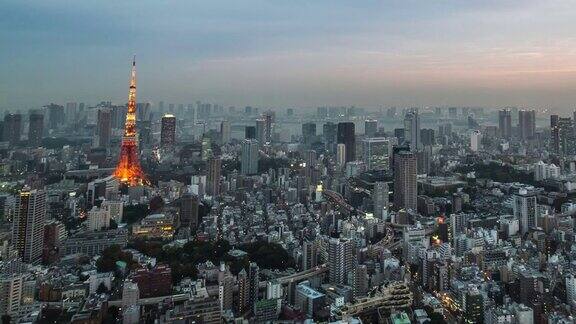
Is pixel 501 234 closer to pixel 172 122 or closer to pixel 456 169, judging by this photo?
pixel 456 169

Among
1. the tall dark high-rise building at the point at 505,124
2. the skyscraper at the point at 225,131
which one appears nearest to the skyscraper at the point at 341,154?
the skyscraper at the point at 225,131

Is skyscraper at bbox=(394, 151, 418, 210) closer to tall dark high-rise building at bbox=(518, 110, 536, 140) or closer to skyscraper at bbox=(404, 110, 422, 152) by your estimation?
skyscraper at bbox=(404, 110, 422, 152)

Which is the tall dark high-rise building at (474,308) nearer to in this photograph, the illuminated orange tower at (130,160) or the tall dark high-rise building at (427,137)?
the illuminated orange tower at (130,160)

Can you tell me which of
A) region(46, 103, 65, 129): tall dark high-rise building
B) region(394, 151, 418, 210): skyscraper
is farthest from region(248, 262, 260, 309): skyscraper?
region(46, 103, 65, 129): tall dark high-rise building

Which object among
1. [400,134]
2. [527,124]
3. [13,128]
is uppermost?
[527,124]

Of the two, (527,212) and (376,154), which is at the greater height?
(376,154)

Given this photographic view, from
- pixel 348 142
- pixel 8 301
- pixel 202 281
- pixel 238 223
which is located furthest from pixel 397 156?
pixel 8 301

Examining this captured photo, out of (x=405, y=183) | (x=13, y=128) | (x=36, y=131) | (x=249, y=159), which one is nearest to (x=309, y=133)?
(x=249, y=159)

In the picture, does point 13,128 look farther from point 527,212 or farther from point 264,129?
point 264,129
